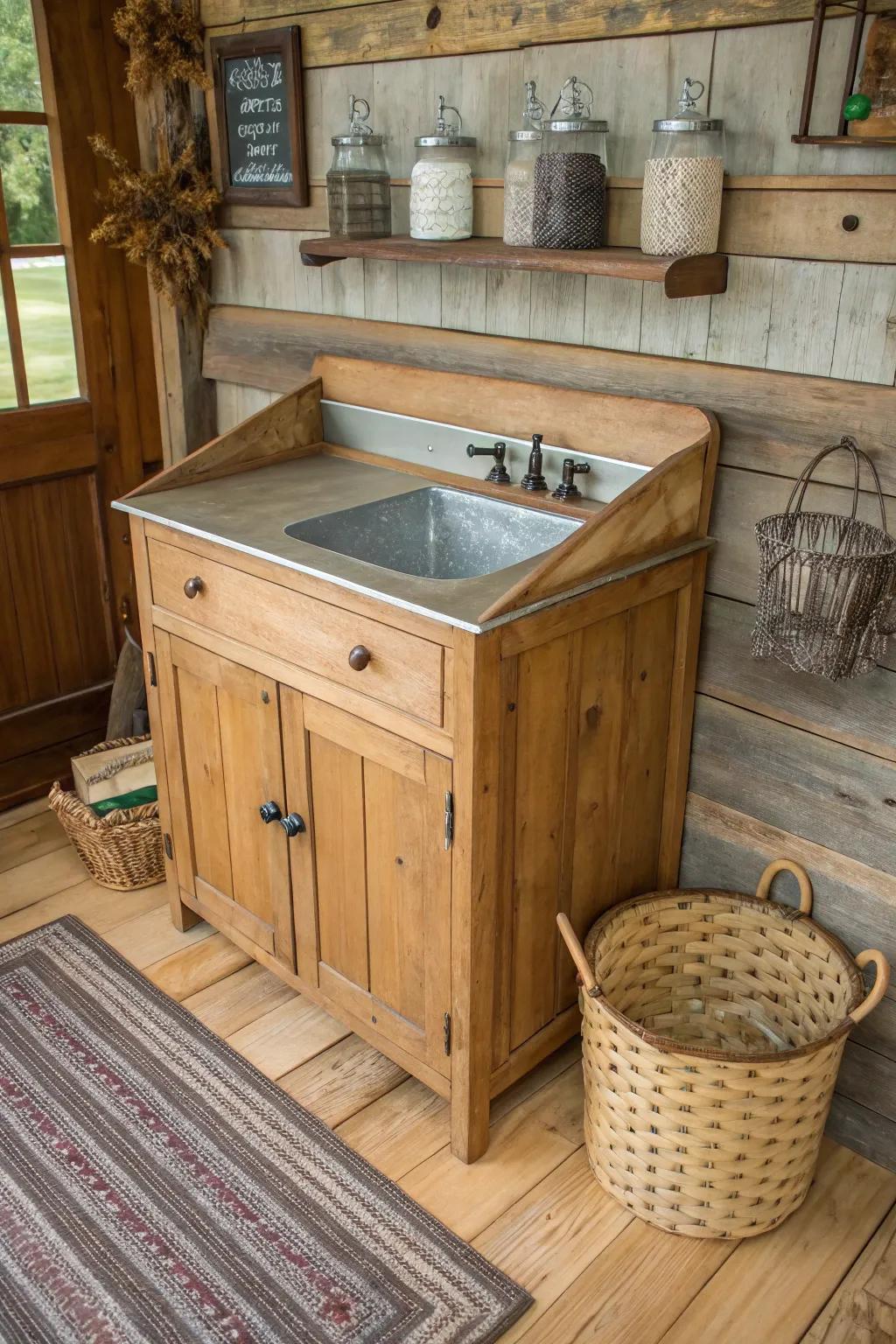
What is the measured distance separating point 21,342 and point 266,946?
156 cm

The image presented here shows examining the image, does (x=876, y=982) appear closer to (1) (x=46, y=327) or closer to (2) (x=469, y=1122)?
(2) (x=469, y=1122)

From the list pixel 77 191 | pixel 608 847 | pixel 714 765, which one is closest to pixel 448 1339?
pixel 608 847

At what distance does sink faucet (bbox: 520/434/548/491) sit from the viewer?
203 centimetres

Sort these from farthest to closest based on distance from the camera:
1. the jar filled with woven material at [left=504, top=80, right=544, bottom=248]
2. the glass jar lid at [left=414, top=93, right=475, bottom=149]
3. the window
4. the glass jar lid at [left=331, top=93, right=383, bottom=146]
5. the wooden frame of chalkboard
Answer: the window → the wooden frame of chalkboard → the glass jar lid at [left=331, top=93, right=383, bottom=146] → the glass jar lid at [left=414, top=93, right=475, bottom=149] → the jar filled with woven material at [left=504, top=80, right=544, bottom=248]

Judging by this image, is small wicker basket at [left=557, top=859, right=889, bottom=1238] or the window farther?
the window

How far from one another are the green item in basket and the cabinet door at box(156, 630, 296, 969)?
327mm

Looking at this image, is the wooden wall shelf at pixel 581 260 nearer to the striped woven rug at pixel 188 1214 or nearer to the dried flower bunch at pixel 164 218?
the dried flower bunch at pixel 164 218

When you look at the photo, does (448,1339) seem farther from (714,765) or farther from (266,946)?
(714,765)

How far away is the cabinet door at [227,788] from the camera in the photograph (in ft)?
6.86

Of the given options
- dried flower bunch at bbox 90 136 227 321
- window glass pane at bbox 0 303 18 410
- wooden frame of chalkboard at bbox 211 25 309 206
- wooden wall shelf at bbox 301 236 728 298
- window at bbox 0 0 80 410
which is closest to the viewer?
wooden wall shelf at bbox 301 236 728 298

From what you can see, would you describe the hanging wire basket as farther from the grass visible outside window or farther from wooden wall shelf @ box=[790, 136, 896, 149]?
the grass visible outside window

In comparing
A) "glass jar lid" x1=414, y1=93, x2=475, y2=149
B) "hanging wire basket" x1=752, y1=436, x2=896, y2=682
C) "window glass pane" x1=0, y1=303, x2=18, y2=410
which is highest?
"glass jar lid" x1=414, y1=93, x2=475, y2=149

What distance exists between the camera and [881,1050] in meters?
1.92

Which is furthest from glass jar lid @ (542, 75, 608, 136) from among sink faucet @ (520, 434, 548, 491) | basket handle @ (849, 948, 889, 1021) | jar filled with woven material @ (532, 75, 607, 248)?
basket handle @ (849, 948, 889, 1021)
